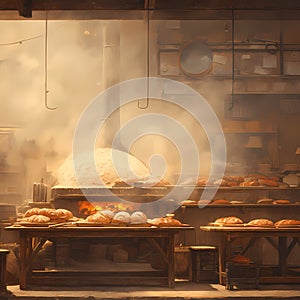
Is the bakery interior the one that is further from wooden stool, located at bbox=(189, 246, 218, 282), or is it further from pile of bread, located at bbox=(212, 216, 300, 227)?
pile of bread, located at bbox=(212, 216, 300, 227)

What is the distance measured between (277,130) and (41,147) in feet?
18.1

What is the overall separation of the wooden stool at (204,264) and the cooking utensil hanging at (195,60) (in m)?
5.96

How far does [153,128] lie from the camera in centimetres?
1423

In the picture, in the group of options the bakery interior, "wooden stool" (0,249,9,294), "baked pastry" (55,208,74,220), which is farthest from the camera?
the bakery interior

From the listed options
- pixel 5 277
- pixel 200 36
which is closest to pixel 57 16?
pixel 5 277

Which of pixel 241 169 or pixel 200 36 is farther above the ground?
pixel 200 36

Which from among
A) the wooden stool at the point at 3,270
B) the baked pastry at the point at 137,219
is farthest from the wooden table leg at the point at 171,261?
the wooden stool at the point at 3,270

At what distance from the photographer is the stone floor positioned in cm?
712

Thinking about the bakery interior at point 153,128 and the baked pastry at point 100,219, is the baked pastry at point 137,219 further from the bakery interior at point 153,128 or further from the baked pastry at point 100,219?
the bakery interior at point 153,128

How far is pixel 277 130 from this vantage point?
1391 centimetres

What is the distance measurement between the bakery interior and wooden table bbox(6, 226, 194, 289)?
48 centimetres

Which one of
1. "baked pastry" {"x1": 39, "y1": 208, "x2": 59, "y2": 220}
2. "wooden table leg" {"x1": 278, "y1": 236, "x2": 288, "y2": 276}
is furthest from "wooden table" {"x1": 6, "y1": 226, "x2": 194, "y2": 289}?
"wooden table leg" {"x1": 278, "y1": 236, "x2": 288, "y2": 276}

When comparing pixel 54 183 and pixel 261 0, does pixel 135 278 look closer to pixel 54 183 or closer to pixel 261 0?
pixel 261 0

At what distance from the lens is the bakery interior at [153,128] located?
30.1 ft
